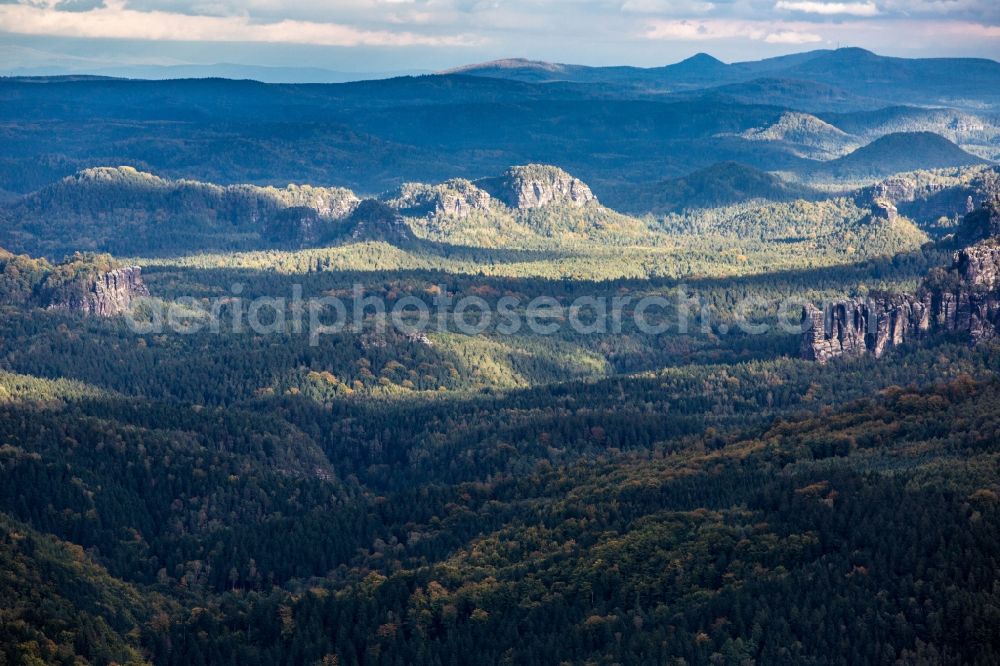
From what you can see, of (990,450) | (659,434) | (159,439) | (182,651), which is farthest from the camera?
(659,434)

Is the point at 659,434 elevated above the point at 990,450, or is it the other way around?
the point at 990,450


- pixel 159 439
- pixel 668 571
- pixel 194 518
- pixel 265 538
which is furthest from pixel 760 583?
pixel 159 439

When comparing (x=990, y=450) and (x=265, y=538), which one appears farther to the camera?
(x=265, y=538)

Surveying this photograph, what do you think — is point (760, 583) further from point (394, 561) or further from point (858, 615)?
point (394, 561)

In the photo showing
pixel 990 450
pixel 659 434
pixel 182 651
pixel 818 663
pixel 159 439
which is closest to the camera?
pixel 818 663

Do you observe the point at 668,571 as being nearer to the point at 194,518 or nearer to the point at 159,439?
the point at 194,518

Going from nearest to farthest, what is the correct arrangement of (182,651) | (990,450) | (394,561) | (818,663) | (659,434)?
A: (818,663) < (182,651) < (990,450) < (394,561) < (659,434)

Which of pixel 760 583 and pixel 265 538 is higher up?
pixel 760 583

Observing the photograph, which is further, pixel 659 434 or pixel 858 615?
pixel 659 434

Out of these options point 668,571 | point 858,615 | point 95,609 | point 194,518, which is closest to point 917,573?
point 858,615
